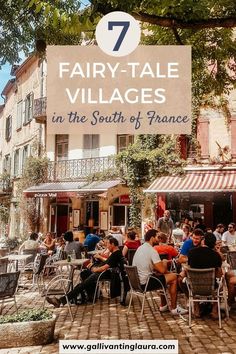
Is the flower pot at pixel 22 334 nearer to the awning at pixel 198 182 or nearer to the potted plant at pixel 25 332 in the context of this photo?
the potted plant at pixel 25 332

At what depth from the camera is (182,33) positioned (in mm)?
9367

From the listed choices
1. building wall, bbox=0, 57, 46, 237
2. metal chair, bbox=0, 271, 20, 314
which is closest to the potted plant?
metal chair, bbox=0, 271, 20, 314

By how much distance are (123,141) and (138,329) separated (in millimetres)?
15376

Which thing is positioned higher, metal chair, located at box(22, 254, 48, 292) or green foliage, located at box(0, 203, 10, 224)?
green foliage, located at box(0, 203, 10, 224)

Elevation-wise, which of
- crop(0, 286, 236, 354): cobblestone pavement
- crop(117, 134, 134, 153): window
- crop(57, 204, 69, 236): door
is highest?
crop(117, 134, 134, 153): window

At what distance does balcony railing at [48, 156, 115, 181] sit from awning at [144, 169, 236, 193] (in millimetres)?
3639

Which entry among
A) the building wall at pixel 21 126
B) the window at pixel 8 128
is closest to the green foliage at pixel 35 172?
the building wall at pixel 21 126

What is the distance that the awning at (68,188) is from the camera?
19.4 metres

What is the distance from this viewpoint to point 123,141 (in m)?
21.6

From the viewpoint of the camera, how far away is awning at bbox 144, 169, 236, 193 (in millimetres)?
16359

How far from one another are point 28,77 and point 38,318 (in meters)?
22.7

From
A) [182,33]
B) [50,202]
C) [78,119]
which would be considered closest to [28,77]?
[50,202]

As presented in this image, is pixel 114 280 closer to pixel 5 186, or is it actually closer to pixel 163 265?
pixel 163 265

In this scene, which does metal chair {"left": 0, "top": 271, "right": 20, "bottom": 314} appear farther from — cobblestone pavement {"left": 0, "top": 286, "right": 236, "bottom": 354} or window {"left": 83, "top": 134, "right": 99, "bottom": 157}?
window {"left": 83, "top": 134, "right": 99, "bottom": 157}
